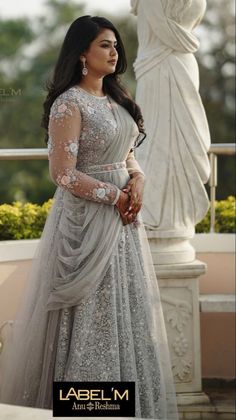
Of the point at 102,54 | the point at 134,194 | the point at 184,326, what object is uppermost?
the point at 102,54

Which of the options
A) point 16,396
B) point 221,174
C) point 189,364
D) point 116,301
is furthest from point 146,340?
point 221,174

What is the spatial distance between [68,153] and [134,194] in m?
0.28

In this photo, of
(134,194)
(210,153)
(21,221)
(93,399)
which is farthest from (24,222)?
(93,399)

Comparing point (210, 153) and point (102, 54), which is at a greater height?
point (102, 54)

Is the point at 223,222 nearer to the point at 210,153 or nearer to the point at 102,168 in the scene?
the point at 210,153

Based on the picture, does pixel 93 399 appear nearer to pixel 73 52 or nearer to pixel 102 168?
pixel 102 168

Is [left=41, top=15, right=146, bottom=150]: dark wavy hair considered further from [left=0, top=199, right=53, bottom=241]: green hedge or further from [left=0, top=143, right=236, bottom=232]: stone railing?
[left=0, top=199, right=53, bottom=241]: green hedge

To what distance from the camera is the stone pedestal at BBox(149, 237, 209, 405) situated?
14.8ft

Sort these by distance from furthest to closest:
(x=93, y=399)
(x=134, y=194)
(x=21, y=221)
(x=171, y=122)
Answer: (x=21, y=221) → (x=171, y=122) → (x=134, y=194) → (x=93, y=399)

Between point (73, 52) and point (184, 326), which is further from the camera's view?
point (184, 326)

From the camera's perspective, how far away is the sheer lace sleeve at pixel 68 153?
3.44 meters

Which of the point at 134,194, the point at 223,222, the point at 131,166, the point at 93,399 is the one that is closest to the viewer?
the point at 93,399
